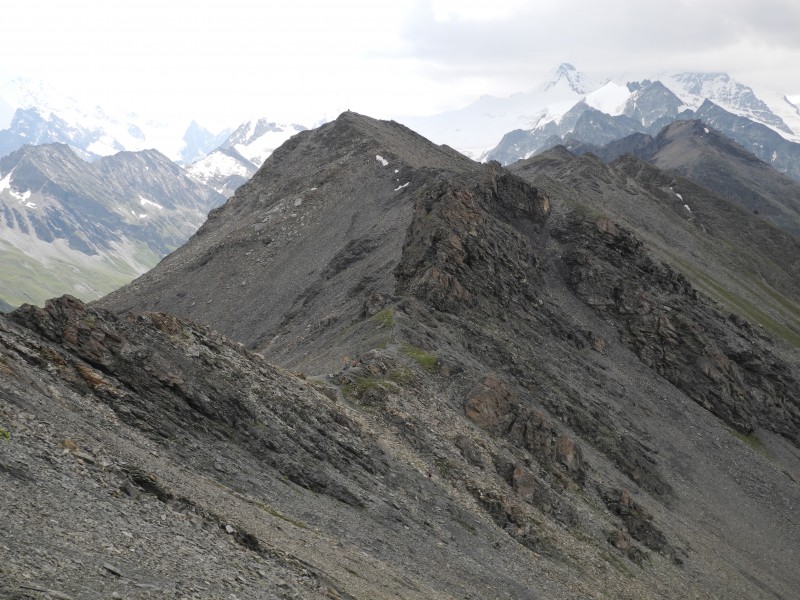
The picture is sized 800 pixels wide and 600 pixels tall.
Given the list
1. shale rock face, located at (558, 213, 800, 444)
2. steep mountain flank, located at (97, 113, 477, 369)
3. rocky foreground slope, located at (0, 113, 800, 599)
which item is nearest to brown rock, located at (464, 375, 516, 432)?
rocky foreground slope, located at (0, 113, 800, 599)

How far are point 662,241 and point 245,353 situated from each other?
139m

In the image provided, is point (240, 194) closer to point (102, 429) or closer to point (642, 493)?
point (642, 493)

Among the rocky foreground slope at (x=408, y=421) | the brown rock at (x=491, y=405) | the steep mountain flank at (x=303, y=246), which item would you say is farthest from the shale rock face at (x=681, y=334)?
the brown rock at (x=491, y=405)

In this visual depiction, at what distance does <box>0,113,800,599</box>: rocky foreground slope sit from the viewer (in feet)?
90.2

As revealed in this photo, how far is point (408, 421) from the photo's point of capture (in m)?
56.1

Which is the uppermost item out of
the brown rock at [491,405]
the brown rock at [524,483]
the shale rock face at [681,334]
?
the shale rock face at [681,334]

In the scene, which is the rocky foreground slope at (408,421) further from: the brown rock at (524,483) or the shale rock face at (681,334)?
the shale rock face at (681,334)

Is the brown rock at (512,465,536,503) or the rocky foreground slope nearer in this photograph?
the rocky foreground slope

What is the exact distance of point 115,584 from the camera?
68.4 feet

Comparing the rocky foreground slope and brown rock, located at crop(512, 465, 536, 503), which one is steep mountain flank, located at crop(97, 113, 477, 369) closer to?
the rocky foreground slope

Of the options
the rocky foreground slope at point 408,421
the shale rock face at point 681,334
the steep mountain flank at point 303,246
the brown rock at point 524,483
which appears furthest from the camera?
the steep mountain flank at point 303,246

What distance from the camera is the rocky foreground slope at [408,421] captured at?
90.2 ft

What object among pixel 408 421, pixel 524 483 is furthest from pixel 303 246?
pixel 524 483

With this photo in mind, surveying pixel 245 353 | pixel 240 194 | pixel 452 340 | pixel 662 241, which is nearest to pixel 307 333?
pixel 452 340
